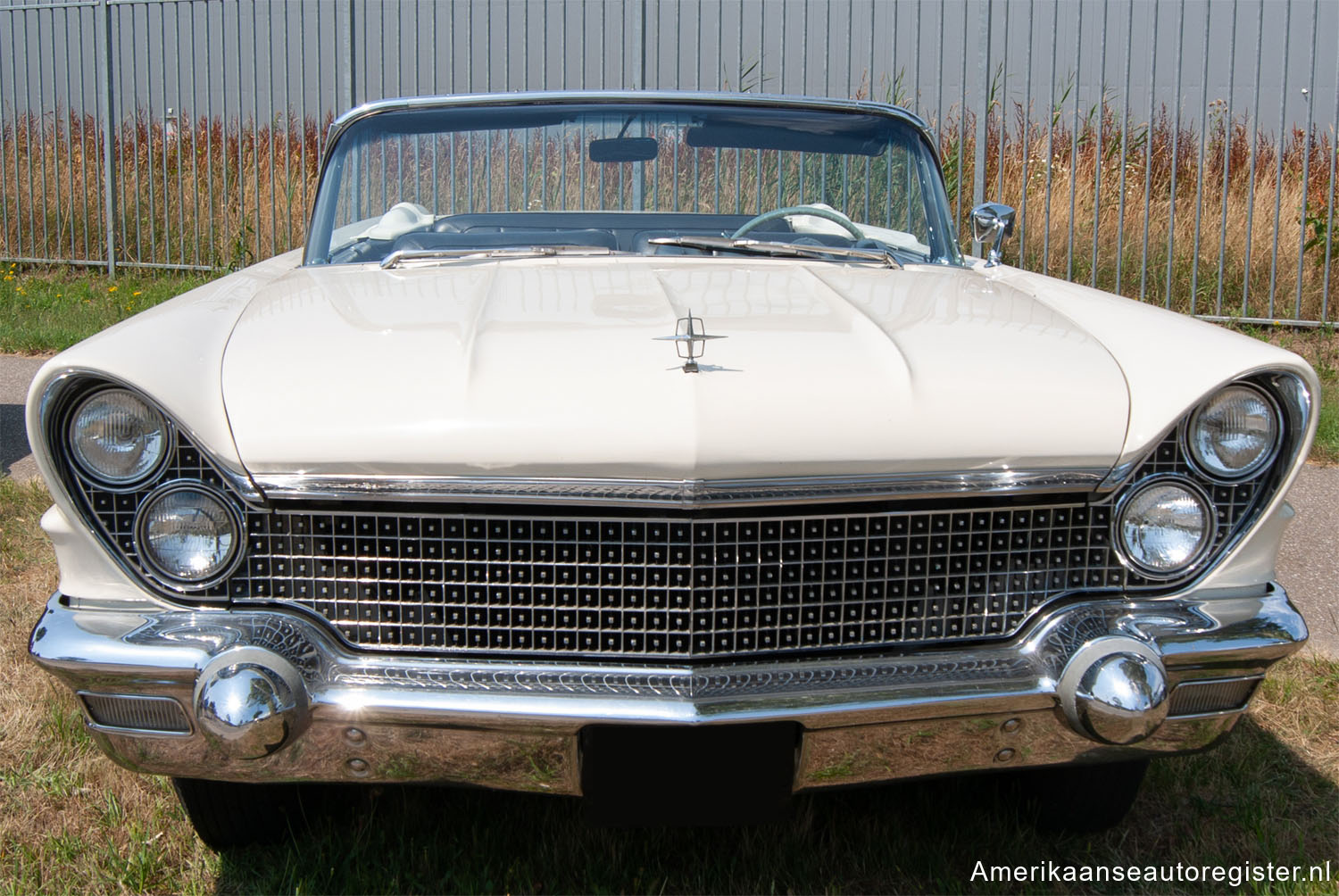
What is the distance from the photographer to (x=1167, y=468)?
191 cm

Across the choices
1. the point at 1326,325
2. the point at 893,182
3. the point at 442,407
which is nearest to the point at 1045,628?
the point at 442,407

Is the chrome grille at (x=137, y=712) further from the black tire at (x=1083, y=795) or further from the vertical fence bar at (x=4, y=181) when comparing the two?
the vertical fence bar at (x=4, y=181)

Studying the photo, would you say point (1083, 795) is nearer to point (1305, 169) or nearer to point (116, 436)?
point (116, 436)

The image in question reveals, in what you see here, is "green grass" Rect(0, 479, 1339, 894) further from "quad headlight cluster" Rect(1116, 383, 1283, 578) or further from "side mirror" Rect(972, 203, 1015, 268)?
"side mirror" Rect(972, 203, 1015, 268)

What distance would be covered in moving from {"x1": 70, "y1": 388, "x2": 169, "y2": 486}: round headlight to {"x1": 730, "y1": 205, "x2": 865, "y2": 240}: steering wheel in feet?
5.19

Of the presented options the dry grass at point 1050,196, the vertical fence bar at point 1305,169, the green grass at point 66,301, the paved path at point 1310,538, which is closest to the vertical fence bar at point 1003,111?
the dry grass at point 1050,196

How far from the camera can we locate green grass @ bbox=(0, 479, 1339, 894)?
6.98 feet

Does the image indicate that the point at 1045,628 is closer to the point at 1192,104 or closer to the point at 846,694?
the point at 846,694

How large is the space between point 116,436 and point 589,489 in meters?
0.72

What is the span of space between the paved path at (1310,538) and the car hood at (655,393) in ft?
5.99

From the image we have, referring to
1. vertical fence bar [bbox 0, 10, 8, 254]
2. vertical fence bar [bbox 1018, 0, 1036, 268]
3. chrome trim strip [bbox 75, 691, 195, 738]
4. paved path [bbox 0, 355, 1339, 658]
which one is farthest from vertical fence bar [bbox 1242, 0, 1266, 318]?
vertical fence bar [bbox 0, 10, 8, 254]

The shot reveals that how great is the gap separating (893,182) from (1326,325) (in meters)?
4.95

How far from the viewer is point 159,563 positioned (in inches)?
72.3

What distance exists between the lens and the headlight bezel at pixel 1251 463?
1904 millimetres
